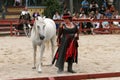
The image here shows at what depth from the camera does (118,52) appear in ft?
49.1

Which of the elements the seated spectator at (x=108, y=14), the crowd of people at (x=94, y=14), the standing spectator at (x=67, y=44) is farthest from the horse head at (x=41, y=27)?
the seated spectator at (x=108, y=14)

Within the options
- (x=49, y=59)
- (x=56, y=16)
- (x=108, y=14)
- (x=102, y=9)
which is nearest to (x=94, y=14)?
(x=108, y=14)

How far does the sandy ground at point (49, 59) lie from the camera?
10766 mm

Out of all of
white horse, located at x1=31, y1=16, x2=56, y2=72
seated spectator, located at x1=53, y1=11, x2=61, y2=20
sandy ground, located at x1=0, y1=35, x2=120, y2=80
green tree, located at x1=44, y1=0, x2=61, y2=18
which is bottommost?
sandy ground, located at x1=0, y1=35, x2=120, y2=80

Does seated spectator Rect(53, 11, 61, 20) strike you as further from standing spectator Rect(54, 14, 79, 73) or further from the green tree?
standing spectator Rect(54, 14, 79, 73)

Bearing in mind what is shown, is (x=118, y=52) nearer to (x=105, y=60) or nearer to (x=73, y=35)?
(x=105, y=60)

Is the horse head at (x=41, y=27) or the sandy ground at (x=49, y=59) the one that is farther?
the sandy ground at (x=49, y=59)

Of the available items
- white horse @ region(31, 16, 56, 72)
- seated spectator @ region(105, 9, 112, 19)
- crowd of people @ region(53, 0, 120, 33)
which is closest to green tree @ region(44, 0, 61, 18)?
crowd of people @ region(53, 0, 120, 33)

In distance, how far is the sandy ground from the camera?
424 inches

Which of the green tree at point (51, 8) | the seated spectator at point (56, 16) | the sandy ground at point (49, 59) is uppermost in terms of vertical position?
the green tree at point (51, 8)

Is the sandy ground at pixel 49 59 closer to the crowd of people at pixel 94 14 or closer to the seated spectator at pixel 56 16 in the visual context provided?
the crowd of people at pixel 94 14

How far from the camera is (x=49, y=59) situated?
13250 mm

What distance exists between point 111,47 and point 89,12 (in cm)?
897

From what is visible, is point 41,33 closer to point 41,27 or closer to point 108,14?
point 41,27
